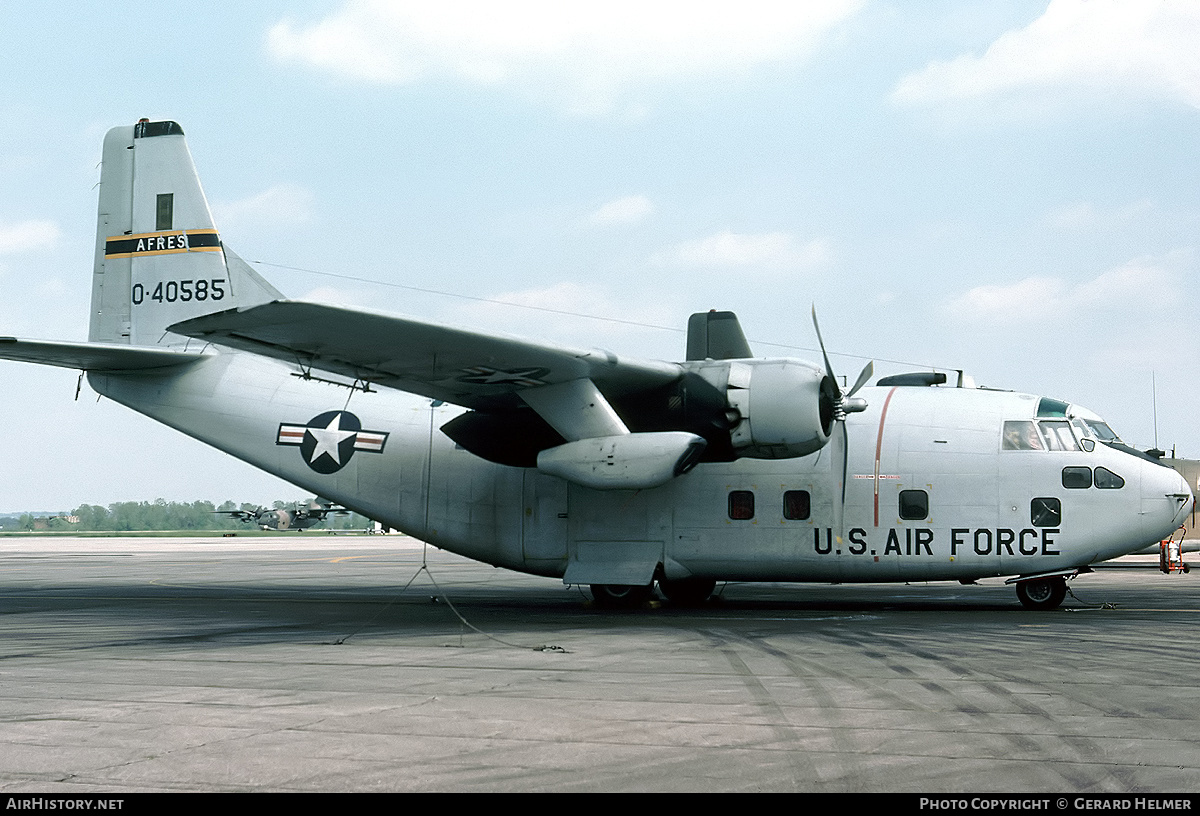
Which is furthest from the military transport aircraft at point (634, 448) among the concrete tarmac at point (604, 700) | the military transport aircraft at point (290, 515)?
the military transport aircraft at point (290, 515)

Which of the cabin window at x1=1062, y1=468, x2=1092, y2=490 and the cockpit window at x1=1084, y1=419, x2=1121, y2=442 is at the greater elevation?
the cockpit window at x1=1084, y1=419, x2=1121, y2=442

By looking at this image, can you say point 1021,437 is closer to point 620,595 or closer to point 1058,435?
point 1058,435

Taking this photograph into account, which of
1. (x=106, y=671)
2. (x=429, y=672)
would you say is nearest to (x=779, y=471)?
(x=429, y=672)

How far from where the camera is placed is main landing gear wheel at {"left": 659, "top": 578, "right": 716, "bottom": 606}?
19219 millimetres

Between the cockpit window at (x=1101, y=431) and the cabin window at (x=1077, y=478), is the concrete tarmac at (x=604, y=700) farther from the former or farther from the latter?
the cockpit window at (x=1101, y=431)

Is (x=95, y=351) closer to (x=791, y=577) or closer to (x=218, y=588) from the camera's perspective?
(x=218, y=588)

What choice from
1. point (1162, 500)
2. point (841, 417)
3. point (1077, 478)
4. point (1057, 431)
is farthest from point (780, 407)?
point (1162, 500)

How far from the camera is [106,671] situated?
1055 centimetres

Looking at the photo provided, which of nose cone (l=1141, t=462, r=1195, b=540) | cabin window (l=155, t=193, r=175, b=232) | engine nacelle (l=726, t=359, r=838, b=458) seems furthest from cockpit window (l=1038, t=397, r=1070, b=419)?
cabin window (l=155, t=193, r=175, b=232)

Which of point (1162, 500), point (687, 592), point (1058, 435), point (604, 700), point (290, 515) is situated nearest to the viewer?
point (604, 700)

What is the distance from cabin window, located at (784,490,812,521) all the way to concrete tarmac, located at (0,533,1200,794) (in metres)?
1.63

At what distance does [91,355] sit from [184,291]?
2.93 m

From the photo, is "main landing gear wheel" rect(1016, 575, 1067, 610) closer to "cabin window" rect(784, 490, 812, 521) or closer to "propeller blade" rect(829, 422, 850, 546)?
"propeller blade" rect(829, 422, 850, 546)

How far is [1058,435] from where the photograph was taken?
56.0ft
